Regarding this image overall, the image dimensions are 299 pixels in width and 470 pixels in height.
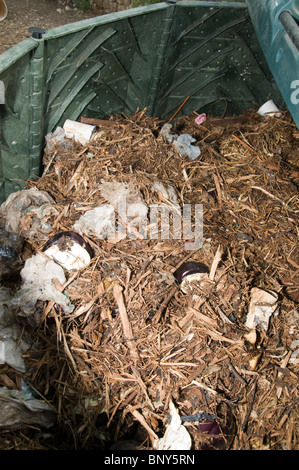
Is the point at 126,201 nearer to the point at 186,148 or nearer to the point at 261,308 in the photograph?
the point at 186,148

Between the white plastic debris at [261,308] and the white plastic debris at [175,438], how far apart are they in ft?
2.70

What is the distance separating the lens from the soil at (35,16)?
6.61 metres

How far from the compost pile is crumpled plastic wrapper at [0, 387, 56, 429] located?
0.10 feet

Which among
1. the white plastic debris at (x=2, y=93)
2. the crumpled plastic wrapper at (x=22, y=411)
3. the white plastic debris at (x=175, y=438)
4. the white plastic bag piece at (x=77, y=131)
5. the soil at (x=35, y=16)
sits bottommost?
the white plastic debris at (x=175, y=438)

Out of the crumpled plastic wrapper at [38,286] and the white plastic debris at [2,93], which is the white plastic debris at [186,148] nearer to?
the white plastic debris at [2,93]

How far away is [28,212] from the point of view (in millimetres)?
3139

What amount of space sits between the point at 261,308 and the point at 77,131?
2250 millimetres

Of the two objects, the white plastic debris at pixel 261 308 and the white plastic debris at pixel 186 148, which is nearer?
the white plastic debris at pixel 261 308

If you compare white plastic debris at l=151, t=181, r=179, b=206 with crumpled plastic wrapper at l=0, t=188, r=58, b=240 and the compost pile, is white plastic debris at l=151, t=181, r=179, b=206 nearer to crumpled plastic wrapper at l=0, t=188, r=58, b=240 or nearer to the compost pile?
the compost pile

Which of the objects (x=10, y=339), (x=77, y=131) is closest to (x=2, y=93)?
(x=77, y=131)

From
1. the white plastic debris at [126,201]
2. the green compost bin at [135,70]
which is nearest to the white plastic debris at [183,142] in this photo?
the green compost bin at [135,70]

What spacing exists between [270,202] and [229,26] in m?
1.93

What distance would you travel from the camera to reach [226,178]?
12.2 ft
